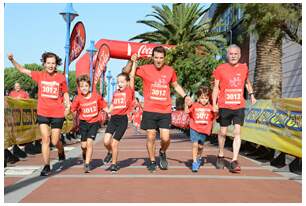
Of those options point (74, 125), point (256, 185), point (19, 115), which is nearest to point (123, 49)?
point (74, 125)

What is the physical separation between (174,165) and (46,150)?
2.51 meters

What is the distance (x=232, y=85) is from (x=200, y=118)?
89 centimetres

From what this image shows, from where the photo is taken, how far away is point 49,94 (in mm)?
8266

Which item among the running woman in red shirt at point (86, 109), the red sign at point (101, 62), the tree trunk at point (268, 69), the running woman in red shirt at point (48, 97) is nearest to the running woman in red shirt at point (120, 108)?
the running woman in red shirt at point (86, 109)

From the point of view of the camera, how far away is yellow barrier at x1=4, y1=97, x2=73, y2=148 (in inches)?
389

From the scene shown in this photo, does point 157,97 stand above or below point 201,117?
above

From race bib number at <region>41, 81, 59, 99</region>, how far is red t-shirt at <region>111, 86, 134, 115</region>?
47.9 inches

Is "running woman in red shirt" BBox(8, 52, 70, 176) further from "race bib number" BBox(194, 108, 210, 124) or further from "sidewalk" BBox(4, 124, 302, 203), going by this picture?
"race bib number" BBox(194, 108, 210, 124)

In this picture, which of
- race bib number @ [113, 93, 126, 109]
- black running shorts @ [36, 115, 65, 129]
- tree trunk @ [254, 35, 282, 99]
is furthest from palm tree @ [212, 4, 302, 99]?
black running shorts @ [36, 115, 65, 129]

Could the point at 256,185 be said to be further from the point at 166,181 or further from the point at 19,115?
the point at 19,115

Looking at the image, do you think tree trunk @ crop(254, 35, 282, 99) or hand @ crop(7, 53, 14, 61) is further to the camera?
tree trunk @ crop(254, 35, 282, 99)

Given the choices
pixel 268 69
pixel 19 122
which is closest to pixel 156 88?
pixel 19 122

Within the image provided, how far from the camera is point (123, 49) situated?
34.2 meters

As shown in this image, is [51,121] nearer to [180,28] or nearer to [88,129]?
[88,129]
